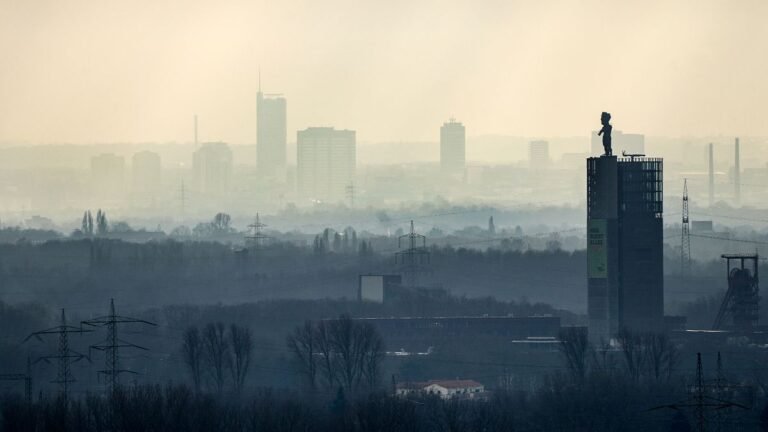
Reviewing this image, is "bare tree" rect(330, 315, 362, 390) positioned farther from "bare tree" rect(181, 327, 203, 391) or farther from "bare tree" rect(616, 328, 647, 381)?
"bare tree" rect(616, 328, 647, 381)

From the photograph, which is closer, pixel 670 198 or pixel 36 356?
pixel 36 356

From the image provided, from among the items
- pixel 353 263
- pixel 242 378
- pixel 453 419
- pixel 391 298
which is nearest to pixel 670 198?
pixel 353 263

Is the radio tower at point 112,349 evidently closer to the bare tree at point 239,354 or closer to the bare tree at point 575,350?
the bare tree at point 239,354

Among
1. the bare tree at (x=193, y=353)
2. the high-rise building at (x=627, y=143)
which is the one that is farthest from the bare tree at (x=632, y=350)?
the high-rise building at (x=627, y=143)

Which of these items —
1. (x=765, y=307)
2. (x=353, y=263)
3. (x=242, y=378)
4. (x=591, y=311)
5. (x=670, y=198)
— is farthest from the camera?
(x=670, y=198)

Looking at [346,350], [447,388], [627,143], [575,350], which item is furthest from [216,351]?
[627,143]

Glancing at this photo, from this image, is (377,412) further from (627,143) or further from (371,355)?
(627,143)

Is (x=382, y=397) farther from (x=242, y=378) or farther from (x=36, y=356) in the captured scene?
(x=36, y=356)
